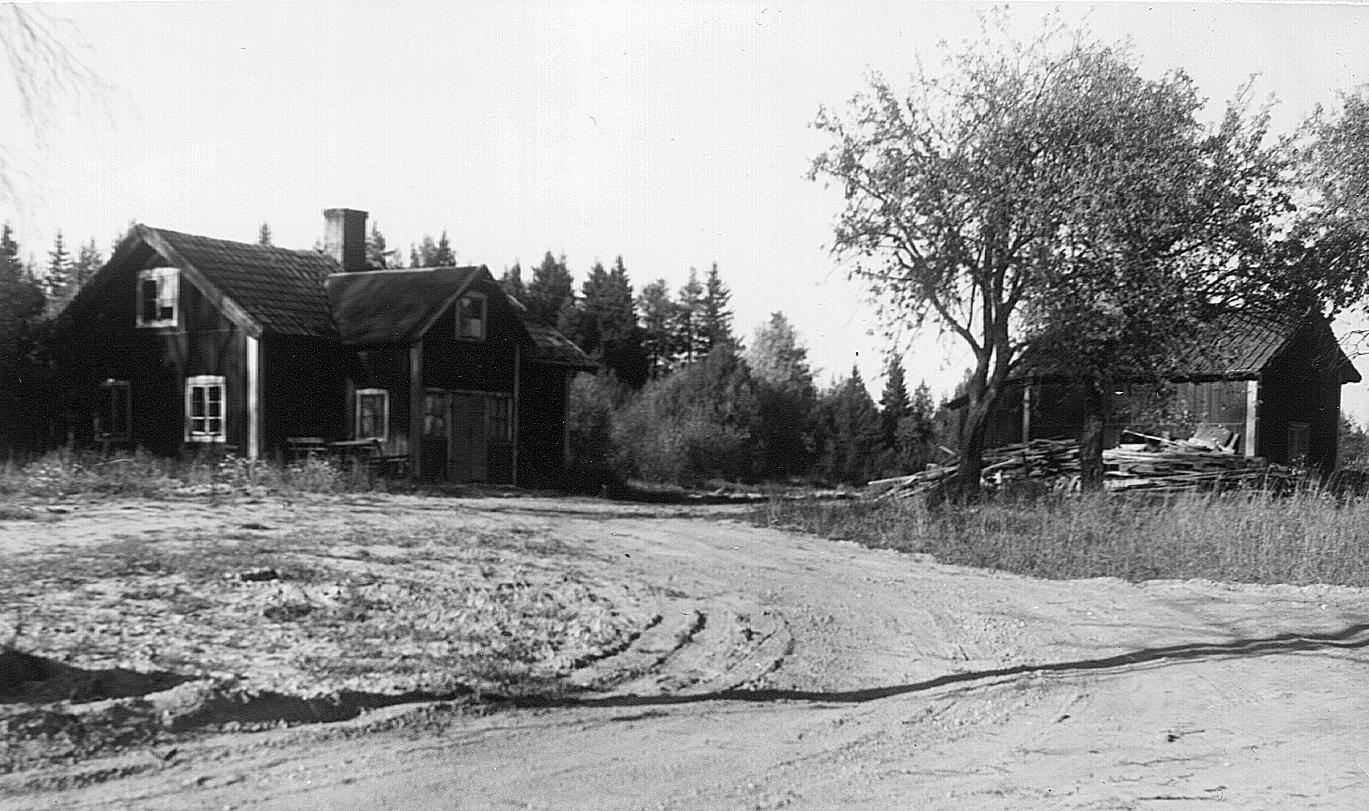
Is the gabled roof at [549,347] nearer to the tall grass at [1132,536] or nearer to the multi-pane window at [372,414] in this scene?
the multi-pane window at [372,414]

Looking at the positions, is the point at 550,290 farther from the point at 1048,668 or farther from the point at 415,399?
the point at 1048,668

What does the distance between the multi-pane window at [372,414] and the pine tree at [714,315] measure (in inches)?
436

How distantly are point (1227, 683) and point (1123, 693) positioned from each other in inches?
39.7

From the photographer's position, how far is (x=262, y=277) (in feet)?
87.7

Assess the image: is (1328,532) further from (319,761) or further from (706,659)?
(319,761)

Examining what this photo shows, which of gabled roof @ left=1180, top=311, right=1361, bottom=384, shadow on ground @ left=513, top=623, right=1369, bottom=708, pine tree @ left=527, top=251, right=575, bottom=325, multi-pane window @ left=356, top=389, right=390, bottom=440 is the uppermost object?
pine tree @ left=527, top=251, right=575, bottom=325

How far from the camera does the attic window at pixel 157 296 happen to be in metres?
26.8

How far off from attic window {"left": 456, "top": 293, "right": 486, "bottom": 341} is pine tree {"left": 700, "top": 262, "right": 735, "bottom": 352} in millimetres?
8356

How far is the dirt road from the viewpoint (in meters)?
6.24

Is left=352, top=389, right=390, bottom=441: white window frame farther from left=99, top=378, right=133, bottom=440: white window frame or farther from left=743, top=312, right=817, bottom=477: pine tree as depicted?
left=743, top=312, right=817, bottom=477: pine tree

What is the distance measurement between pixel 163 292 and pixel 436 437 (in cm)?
682

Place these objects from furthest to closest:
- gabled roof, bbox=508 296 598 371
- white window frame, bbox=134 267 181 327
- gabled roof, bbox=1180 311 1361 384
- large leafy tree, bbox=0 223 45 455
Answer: gabled roof, bbox=508 296 598 371 → white window frame, bbox=134 267 181 327 → gabled roof, bbox=1180 311 1361 384 → large leafy tree, bbox=0 223 45 455

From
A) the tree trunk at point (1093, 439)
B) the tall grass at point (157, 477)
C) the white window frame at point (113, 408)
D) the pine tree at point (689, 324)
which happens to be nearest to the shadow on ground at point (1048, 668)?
the tall grass at point (157, 477)

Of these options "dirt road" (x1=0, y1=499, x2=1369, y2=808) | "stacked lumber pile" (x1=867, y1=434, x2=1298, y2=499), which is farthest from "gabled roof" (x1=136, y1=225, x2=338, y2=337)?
"stacked lumber pile" (x1=867, y1=434, x2=1298, y2=499)
